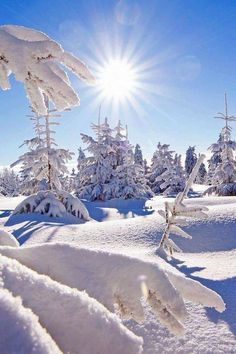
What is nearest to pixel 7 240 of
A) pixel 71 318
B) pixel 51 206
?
pixel 71 318

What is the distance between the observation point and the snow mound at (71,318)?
4.07 feet

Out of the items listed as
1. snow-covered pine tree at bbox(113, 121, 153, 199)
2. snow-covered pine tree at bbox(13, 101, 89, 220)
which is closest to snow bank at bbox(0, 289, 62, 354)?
snow-covered pine tree at bbox(13, 101, 89, 220)

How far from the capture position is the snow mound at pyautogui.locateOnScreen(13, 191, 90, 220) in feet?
45.7

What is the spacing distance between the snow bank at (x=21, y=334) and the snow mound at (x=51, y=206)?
12.8 m

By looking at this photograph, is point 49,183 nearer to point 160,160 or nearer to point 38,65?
point 38,65

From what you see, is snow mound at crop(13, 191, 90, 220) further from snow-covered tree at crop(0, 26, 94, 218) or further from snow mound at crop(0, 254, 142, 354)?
snow mound at crop(0, 254, 142, 354)

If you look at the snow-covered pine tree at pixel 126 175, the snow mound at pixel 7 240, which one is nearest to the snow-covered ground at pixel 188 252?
the snow mound at pixel 7 240

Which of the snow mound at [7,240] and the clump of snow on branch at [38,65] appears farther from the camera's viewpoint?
the snow mound at [7,240]

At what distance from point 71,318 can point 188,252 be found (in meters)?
6.67

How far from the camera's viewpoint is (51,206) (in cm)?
1402

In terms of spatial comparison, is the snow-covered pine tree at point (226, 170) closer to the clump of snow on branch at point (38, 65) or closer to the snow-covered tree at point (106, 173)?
the snow-covered tree at point (106, 173)

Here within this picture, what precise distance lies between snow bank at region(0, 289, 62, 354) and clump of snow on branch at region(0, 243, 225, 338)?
582mm

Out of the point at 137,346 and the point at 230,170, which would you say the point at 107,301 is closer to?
the point at 137,346

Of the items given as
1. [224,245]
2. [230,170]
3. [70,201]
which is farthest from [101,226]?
[230,170]
